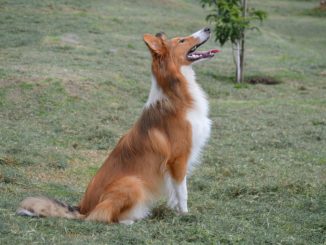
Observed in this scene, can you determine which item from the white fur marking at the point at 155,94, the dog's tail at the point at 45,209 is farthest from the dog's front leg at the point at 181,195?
the dog's tail at the point at 45,209

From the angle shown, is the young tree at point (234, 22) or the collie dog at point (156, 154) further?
the young tree at point (234, 22)

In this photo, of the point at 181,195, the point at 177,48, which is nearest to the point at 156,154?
the point at 181,195

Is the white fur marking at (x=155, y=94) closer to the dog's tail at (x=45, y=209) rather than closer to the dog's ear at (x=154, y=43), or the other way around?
the dog's ear at (x=154, y=43)

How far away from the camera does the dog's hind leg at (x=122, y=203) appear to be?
17.6 feet

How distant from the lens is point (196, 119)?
20.0 ft

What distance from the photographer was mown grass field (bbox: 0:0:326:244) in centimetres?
540

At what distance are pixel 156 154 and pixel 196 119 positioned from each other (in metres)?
0.59

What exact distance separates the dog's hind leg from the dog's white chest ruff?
0.72 metres

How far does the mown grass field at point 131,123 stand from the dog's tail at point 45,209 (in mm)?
119

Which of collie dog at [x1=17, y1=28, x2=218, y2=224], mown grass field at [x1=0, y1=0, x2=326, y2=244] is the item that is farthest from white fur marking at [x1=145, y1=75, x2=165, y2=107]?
mown grass field at [x1=0, y1=0, x2=326, y2=244]

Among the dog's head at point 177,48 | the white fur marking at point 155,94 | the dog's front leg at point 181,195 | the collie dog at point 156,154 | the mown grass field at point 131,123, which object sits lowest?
the mown grass field at point 131,123

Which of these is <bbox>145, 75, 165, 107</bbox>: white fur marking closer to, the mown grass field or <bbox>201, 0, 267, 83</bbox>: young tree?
the mown grass field

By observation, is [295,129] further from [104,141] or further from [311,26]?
[311,26]

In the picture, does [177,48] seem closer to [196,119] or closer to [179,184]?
Result: [196,119]
